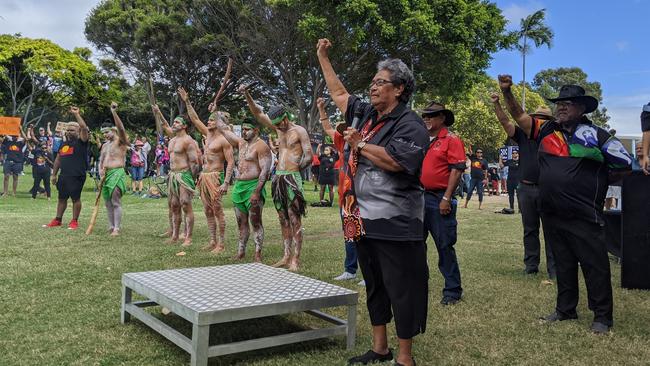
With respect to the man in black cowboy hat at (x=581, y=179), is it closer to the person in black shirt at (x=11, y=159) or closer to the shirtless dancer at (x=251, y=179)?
the shirtless dancer at (x=251, y=179)

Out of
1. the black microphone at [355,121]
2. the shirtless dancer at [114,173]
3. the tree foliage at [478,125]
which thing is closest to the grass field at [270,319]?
the shirtless dancer at [114,173]

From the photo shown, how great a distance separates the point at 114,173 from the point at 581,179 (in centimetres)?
810

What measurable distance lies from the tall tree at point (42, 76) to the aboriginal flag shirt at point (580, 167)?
1427 inches

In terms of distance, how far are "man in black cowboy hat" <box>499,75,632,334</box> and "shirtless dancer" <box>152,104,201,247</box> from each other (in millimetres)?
5777

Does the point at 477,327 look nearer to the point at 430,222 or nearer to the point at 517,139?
the point at 430,222

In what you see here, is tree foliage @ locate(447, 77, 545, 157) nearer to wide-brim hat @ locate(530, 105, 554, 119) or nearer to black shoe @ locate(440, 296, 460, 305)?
wide-brim hat @ locate(530, 105, 554, 119)

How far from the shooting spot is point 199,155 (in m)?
9.46

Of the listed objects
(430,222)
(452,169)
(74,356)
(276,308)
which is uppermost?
(452,169)

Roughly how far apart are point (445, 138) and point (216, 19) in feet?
76.4

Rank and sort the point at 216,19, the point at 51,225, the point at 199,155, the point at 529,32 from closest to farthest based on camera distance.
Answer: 1. the point at 199,155
2. the point at 51,225
3. the point at 216,19
4. the point at 529,32

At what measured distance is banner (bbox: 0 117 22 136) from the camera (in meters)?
22.4

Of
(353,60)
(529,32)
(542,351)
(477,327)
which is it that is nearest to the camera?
(542,351)

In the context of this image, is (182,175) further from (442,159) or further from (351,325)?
(351,325)

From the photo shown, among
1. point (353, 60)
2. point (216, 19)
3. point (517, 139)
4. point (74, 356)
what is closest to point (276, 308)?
point (74, 356)
